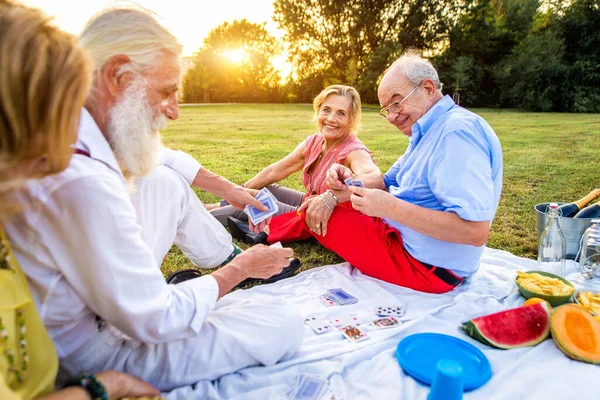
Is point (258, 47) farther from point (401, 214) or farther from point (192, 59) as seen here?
point (401, 214)

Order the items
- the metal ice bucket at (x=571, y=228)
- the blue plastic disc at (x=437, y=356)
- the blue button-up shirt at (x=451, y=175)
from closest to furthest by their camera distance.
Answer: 1. the blue plastic disc at (x=437, y=356)
2. the blue button-up shirt at (x=451, y=175)
3. the metal ice bucket at (x=571, y=228)

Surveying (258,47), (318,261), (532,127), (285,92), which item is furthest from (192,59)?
(318,261)

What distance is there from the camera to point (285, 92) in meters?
37.8

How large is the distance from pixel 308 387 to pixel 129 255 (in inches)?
41.9

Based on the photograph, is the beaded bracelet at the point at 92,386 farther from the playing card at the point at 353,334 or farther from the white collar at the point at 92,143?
the playing card at the point at 353,334

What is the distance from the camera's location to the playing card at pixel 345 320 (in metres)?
2.56

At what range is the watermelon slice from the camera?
2301 millimetres

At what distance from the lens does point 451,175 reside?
2.42 m

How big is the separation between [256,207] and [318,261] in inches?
31.6

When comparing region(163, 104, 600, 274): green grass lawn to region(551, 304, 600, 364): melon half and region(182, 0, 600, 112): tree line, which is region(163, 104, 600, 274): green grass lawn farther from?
region(182, 0, 600, 112): tree line

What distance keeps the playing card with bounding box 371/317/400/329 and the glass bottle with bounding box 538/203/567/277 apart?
4.97ft

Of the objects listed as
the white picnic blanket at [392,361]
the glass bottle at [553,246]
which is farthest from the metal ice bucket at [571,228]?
the white picnic blanket at [392,361]

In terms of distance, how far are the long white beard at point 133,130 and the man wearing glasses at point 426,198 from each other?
1365mm

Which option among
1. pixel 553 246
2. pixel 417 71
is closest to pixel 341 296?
pixel 417 71
